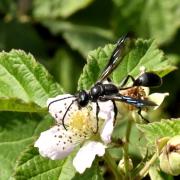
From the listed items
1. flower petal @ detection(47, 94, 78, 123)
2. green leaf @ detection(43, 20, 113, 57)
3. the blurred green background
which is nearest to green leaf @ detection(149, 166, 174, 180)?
flower petal @ detection(47, 94, 78, 123)

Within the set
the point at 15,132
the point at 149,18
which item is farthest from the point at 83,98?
the point at 149,18

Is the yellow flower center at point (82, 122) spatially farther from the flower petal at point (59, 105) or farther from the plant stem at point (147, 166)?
the plant stem at point (147, 166)

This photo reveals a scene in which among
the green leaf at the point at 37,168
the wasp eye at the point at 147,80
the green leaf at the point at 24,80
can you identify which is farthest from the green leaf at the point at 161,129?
the green leaf at the point at 24,80

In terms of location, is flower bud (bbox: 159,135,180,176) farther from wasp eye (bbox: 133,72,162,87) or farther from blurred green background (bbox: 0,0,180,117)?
blurred green background (bbox: 0,0,180,117)

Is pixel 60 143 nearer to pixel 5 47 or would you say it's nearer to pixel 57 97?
pixel 57 97

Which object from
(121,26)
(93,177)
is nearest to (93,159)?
(93,177)

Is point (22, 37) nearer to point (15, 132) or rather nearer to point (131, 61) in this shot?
point (15, 132)
